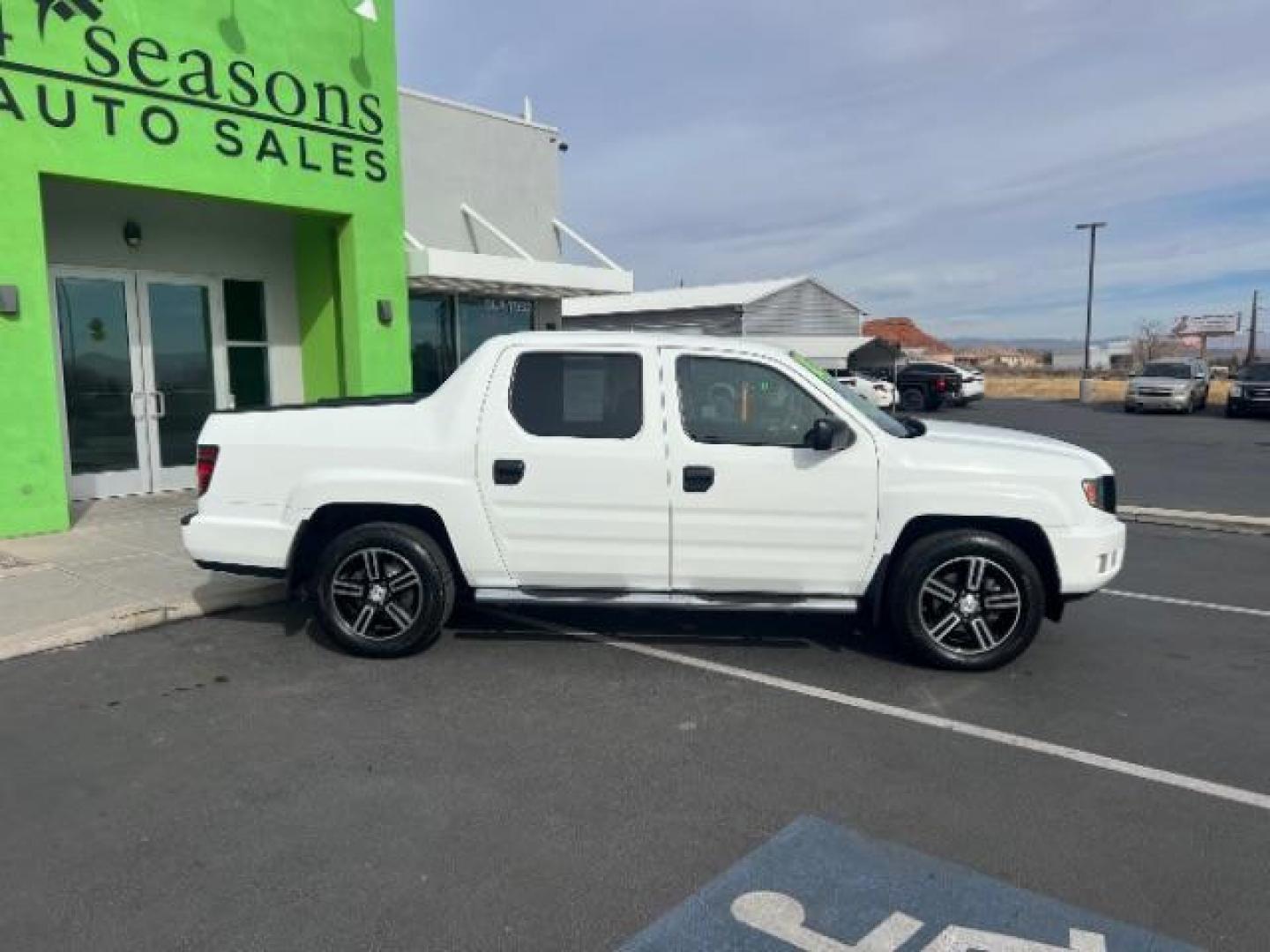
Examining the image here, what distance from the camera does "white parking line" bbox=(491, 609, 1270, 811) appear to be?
150 inches

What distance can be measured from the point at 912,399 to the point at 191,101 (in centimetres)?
2866

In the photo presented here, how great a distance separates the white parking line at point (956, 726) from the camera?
3801 millimetres

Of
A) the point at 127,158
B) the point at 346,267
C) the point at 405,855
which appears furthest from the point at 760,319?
the point at 405,855

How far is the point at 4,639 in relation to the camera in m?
5.47

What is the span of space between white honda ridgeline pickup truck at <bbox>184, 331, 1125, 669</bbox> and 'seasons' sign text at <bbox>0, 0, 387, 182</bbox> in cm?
487

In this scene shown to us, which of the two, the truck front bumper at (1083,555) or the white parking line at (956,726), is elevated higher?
the truck front bumper at (1083,555)

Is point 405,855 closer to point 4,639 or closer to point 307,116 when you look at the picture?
point 4,639

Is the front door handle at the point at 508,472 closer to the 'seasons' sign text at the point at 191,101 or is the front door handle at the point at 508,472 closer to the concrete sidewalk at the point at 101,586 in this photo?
the concrete sidewalk at the point at 101,586

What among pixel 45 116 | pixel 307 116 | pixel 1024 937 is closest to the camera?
pixel 1024 937

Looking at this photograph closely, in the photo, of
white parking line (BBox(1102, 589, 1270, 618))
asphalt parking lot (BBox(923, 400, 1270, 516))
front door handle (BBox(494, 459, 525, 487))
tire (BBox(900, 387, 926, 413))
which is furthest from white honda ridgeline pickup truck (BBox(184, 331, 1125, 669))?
tire (BBox(900, 387, 926, 413))

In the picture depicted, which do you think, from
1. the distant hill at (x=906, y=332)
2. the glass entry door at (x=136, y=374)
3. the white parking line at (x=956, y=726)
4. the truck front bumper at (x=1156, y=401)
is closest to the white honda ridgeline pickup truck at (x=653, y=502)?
the white parking line at (x=956, y=726)

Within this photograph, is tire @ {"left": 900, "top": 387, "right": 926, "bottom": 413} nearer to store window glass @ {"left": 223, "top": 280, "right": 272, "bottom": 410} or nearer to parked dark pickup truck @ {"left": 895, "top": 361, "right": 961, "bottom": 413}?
parked dark pickup truck @ {"left": 895, "top": 361, "right": 961, "bottom": 413}

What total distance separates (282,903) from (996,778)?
285cm

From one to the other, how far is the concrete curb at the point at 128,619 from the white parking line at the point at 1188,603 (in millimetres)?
6418
